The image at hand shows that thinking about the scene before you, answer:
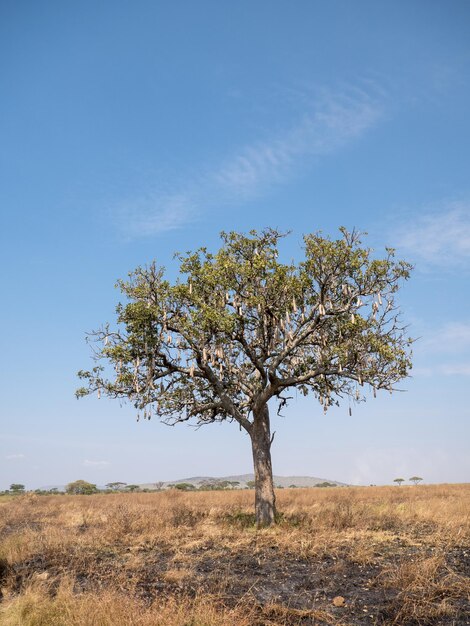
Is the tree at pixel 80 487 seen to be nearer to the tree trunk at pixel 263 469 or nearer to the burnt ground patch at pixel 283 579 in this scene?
the tree trunk at pixel 263 469

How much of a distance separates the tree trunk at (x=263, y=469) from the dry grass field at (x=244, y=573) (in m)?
0.67

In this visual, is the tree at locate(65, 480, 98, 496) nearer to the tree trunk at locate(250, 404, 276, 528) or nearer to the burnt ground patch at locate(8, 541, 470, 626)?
the tree trunk at locate(250, 404, 276, 528)

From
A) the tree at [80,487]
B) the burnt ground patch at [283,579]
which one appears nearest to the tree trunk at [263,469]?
the burnt ground patch at [283,579]

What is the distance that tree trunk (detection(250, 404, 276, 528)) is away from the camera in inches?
802

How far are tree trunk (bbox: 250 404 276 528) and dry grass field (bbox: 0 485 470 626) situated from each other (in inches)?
26.5

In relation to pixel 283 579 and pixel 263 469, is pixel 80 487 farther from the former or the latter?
pixel 283 579

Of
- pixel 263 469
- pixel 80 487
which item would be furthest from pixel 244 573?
pixel 80 487

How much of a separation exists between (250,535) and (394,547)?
5.52 meters

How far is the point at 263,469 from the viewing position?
821 inches

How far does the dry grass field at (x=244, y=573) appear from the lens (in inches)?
340

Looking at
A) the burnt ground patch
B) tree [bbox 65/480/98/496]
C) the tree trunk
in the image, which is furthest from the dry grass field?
tree [bbox 65/480/98/496]

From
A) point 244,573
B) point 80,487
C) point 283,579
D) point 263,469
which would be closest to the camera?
point 283,579

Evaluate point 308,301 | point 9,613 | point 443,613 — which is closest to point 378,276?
point 308,301

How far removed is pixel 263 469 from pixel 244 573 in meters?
8.66
